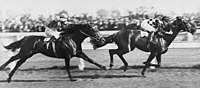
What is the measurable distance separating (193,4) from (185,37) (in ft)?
4.47

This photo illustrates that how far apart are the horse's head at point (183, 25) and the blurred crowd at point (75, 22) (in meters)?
0.69

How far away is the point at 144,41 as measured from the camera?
841cm

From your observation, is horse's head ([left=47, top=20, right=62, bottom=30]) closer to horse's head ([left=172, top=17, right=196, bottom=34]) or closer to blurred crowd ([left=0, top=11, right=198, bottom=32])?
blurred crowd ([left=0, top=11, right=198, bottom=32])

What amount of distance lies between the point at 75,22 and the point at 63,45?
1.92 feet

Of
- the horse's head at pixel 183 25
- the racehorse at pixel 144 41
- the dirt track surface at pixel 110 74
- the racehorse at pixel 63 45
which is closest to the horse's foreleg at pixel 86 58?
the racehorse at pixel 63 45

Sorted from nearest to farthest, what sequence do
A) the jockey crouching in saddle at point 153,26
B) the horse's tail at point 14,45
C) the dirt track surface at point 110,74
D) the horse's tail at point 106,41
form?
the dirt track surface at point 110,74, the horse's tail at point 14,45, the jockey crouching in saddle at point 153,26, the horse's tail at point 106,41

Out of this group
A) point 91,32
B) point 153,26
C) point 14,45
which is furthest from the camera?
point 153,26

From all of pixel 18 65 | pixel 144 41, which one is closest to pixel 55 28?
pixel 18 65

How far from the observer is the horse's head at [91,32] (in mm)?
7984

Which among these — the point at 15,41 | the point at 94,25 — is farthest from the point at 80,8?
the point at 15,41

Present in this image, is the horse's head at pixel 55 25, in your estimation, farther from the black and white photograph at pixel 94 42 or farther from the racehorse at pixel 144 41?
the racehorse at pixel 144 41

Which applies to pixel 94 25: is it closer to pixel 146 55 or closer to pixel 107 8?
pixel 107 8

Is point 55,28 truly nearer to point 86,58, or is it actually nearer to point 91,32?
point 91,32

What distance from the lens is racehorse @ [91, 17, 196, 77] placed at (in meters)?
8.32
